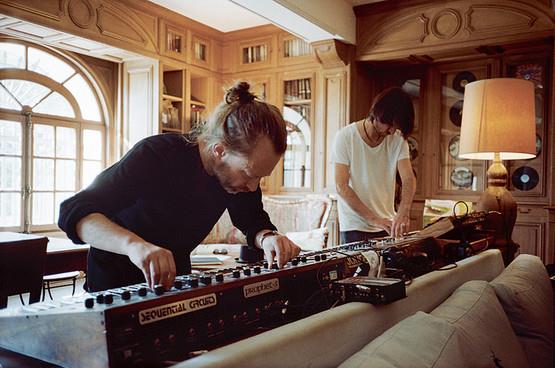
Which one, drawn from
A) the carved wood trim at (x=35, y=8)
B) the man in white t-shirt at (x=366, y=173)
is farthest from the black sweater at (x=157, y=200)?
the carved wood trim at (x=35, y=8)

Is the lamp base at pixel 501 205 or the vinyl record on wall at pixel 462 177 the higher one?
the vinyl record on wall at pixel 462 177

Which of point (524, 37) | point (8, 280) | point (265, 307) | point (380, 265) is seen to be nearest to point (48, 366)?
point (265, 307)

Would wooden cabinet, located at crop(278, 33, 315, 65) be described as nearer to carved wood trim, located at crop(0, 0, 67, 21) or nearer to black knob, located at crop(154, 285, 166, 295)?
carved wood trim, located at crop(0, 0, 67, 21)

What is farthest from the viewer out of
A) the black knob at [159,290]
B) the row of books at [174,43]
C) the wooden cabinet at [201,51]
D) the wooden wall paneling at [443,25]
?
the wooden cabinet at [201,51]

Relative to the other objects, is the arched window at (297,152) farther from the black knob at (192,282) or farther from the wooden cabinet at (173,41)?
the black knob at (192,282)

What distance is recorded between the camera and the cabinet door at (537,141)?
421 cm

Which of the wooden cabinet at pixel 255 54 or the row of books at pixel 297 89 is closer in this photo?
the row of books at pixel 297 89

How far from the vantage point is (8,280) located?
255 centimetres

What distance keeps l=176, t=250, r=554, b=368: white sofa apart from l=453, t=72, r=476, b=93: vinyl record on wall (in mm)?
3145

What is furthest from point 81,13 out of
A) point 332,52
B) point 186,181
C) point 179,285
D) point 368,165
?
point 179,285

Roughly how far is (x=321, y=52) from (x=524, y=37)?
1777mm

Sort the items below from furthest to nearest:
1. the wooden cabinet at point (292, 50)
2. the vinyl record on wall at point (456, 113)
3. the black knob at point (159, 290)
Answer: the wooden cabinet at point (292, 50)
the vinyl record on wall at point (456, 113)
the black knob at point (159, 290)

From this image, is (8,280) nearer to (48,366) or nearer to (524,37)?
(48,366)

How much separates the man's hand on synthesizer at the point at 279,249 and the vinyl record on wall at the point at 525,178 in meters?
3.69
